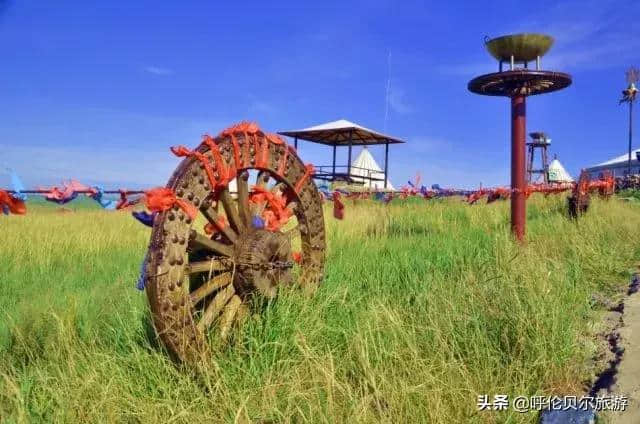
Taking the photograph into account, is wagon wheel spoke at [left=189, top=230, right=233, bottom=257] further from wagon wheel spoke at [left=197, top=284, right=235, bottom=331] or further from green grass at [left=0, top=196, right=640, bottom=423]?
green grass at [left=0, top=196, right=640, bottom=423]

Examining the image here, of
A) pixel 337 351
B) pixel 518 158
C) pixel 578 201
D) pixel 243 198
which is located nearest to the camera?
pixel 337 351

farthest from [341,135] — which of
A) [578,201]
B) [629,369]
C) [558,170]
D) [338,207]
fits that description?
[558,170]

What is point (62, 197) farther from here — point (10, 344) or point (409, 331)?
point (409, 331)

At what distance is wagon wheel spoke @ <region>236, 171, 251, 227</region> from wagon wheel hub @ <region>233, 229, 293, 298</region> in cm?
11

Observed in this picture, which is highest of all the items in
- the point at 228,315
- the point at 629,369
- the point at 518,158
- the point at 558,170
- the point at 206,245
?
the point at 558,170

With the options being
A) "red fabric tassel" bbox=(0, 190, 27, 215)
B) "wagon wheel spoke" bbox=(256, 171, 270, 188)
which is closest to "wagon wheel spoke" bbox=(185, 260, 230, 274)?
"wagon wheel spoke" bbox=(256, 171, 270, 188)

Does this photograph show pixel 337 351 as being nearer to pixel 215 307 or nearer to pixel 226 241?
pixel 215 307

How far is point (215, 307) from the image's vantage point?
306cm

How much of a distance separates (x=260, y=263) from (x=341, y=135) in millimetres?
21948

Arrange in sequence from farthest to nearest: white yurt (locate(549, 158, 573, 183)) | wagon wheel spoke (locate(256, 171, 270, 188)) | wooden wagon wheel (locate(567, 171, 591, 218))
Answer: white yurt (locate(549, 158, 573, 183)) → wooden wagon wheel (locate(567, 171, 591, 218)) → wagon wheel spoke (locate(256, 171, 270, 188))

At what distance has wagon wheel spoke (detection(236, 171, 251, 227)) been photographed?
11.1ft

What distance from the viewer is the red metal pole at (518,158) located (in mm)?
7168

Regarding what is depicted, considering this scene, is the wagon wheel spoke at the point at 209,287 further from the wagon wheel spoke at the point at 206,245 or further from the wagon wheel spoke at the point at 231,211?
the wagon wheel spoke at the point at 231,211

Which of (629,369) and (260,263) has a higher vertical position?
(260,263)
